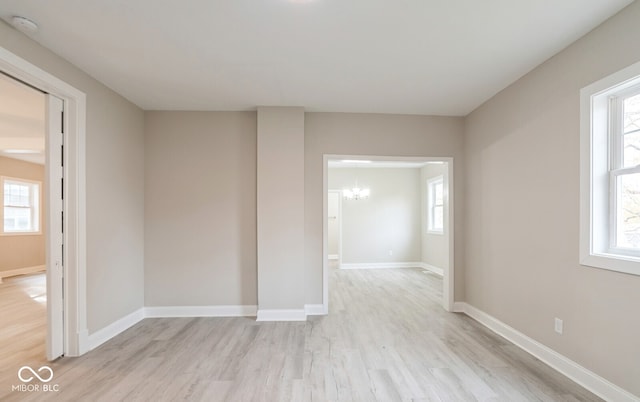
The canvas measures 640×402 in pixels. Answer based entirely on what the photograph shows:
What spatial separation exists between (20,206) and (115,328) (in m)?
5.87

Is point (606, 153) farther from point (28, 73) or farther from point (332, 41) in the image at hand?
point (28, 73)

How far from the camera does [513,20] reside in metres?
2.04

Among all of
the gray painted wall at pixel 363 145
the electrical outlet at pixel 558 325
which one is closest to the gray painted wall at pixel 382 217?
the gray painted wall at pixel 363 145

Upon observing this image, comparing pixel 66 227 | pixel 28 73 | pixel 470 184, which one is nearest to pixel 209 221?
pixel 66 227

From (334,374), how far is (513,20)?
9.88ft

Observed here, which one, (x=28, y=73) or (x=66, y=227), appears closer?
(x=28, y=73)

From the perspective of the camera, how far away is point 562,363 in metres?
2.39

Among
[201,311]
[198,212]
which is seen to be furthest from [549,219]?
[201,311]

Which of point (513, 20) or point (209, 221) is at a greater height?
point (513, 20)

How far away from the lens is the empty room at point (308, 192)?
6.75 feet

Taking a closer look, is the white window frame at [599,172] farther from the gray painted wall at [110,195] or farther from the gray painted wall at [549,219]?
the gray painted wall at [110,195]

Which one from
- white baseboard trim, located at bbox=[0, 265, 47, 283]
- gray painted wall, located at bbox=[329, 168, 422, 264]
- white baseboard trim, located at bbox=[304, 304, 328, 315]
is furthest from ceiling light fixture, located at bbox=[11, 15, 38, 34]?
white baseboard trim, located at bbox=[0, 265, 47, 283]

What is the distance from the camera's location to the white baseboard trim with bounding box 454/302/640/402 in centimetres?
198

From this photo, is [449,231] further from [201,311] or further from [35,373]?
[35,373]
